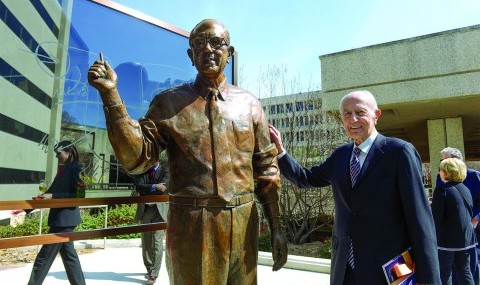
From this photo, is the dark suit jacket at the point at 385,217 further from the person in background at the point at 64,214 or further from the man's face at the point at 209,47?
the person in background at the point at 64,214

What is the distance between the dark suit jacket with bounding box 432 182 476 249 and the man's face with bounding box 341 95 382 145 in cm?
254

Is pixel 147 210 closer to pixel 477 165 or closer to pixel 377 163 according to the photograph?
pixel 377 163

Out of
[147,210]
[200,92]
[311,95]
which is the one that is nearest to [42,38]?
[200,92]

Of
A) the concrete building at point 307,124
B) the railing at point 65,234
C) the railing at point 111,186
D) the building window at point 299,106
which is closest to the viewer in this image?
the railing at point 65,234

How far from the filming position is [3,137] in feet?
8.84

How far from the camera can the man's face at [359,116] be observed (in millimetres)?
2365

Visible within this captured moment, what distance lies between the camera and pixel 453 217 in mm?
4246

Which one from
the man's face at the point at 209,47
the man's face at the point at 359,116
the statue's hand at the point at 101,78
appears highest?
the man's face at the point at 209,47

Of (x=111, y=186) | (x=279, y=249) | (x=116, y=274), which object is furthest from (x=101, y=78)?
(x=116, y=274)

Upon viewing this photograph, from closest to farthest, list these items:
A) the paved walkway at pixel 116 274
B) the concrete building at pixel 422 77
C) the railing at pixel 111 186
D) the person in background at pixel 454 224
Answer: the railing at pixel 111 186 < the person in background at pixel 454 224 < the paved walkway at pixel 116 274 < the concrete building at pixel 422 77

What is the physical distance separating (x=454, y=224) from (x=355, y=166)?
2.63 meters

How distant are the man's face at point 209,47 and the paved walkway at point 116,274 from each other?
13.7 feet

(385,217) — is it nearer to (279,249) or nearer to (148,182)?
(279,249)

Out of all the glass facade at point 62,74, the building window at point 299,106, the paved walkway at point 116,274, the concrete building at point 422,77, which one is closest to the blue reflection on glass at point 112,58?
the glass facade at point 62,74
